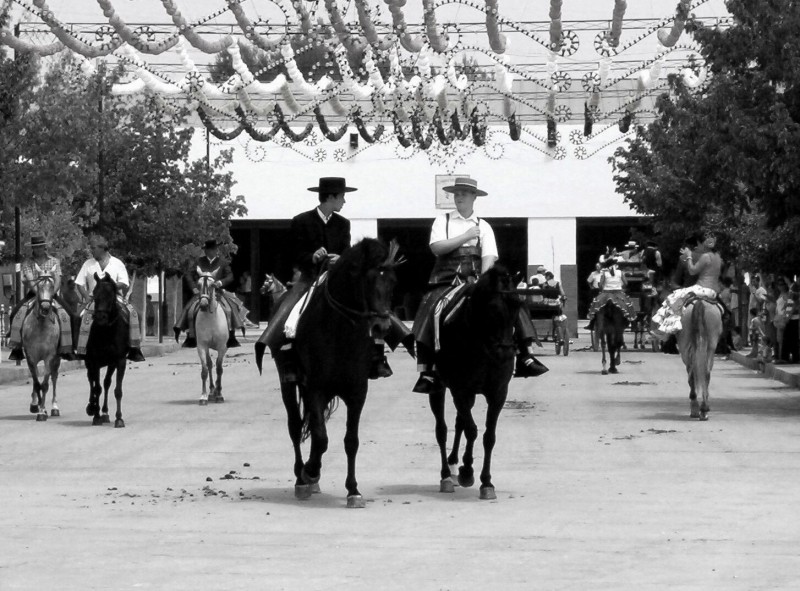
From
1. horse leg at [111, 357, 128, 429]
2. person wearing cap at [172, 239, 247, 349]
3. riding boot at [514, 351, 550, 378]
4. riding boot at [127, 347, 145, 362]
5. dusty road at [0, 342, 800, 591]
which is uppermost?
person wearing cap at [172, 239, 247, 349]

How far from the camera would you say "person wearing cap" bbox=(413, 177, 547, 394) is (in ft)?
43.7

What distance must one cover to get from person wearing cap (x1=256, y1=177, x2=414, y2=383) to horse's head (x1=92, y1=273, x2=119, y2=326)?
727 cm

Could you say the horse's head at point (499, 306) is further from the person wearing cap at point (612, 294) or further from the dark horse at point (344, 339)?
the person wearing cap at point (612, 294)

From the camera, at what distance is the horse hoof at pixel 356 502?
11.9 meters

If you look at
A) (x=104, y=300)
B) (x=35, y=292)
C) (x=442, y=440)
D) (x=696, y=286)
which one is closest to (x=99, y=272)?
(x=104, y=300)

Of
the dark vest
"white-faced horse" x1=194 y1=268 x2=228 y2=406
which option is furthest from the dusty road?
"white-faced horse" x1=194 y1=268 x2=228 y2=406

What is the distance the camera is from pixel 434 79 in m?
41.7

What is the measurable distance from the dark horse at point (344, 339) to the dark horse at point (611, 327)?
61.7 ft

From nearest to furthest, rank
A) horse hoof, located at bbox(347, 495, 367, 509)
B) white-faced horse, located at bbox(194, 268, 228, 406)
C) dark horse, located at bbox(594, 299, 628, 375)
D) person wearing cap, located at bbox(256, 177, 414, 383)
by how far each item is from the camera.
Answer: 1. horse hoof, located at bbox(347, 495, 367, 509)
2. person wearing cap, located at bbox(256, 177, 414, 383)
3. white-faced horse, located at bbox(194, 268, 228, 406)
4. dark horse, located at bbox(594, 299, 628, 375)

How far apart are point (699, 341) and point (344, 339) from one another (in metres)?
9.01

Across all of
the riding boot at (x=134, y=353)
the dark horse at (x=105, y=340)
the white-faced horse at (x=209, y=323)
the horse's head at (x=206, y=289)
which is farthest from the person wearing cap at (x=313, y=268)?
the horse's head at (x=206, y=289)

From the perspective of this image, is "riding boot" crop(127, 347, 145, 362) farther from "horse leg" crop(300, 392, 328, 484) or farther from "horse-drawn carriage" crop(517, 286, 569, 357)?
"horse-drawn carriage" crop(517, 286, 569, 357)

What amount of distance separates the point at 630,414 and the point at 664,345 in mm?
1227

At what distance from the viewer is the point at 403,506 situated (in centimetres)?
1208
